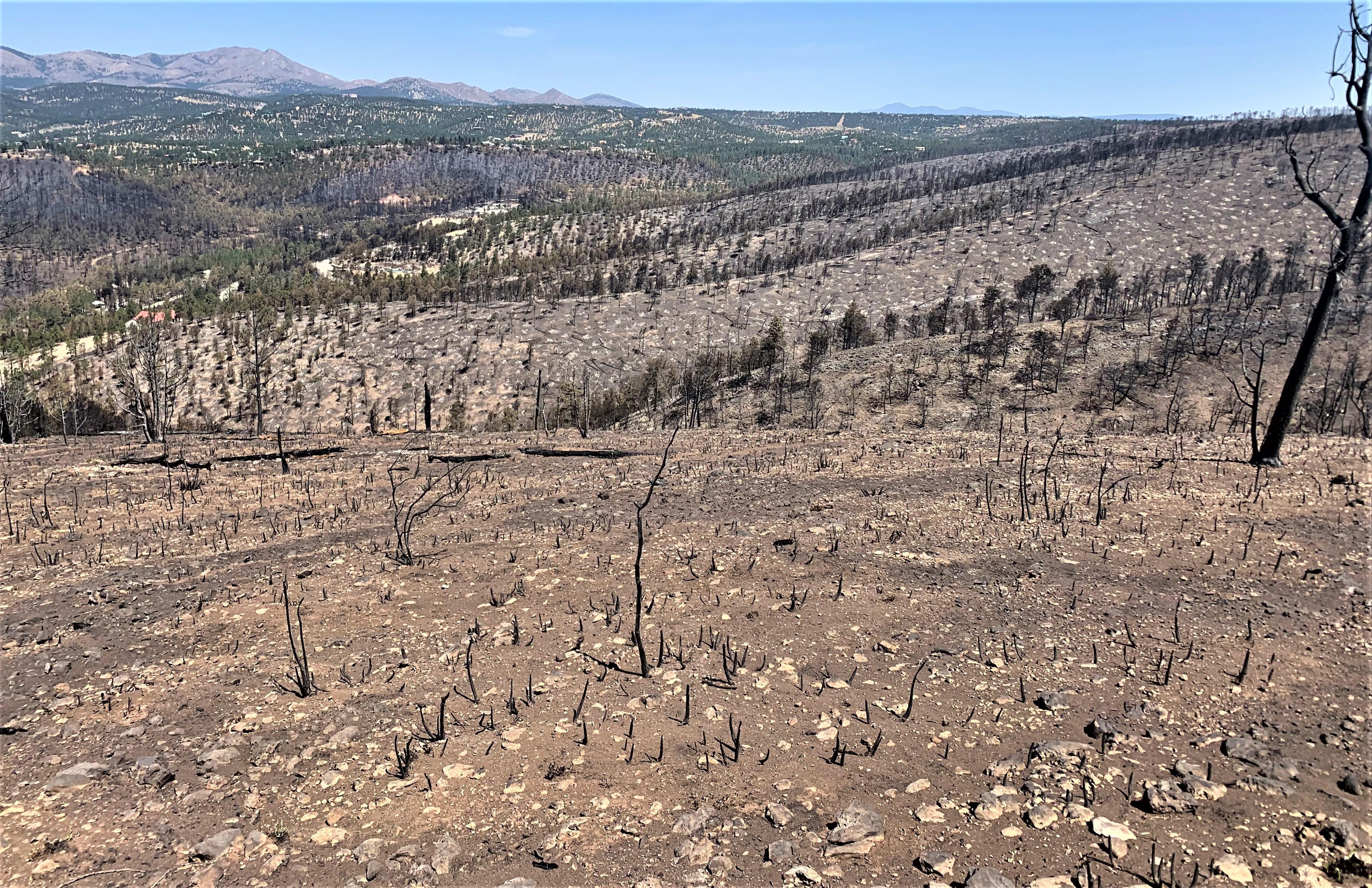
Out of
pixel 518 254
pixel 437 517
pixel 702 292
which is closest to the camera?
pixel 437 517

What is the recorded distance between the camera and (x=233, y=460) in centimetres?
2005

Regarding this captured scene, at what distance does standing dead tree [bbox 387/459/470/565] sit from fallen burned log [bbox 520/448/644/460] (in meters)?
3.11

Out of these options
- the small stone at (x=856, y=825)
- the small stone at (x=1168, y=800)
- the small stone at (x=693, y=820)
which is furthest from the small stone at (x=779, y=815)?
the small stone at (x=1168, y=800)

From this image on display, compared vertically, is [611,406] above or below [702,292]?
below

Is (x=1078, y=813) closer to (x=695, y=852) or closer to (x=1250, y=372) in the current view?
(x=695, y=852)

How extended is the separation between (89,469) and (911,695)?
2191 cm

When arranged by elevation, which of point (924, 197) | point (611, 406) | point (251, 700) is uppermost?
point (924, 197)

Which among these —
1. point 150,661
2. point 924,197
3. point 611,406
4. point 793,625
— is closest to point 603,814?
point 793,625

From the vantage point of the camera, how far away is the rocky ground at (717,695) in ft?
16.5

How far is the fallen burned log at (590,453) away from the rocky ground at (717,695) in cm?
709

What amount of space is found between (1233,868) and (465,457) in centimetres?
1868

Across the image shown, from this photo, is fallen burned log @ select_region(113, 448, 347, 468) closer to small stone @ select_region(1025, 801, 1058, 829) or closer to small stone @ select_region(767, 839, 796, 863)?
small stone @ select_region(767, 839, 796, 863)

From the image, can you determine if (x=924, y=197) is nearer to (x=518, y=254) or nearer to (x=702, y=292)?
(x=702, y=292)

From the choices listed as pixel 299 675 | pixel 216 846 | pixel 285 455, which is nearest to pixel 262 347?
pixel 285 455
